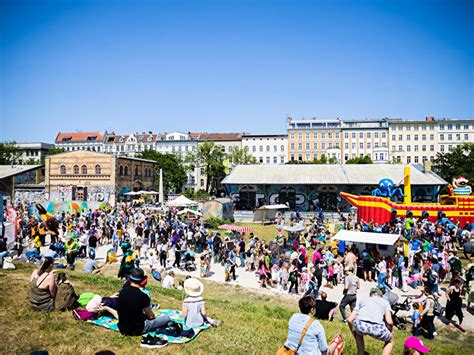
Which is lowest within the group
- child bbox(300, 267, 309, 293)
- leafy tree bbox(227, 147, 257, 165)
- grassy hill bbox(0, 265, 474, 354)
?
child bbox(300, 267, 309, 293)

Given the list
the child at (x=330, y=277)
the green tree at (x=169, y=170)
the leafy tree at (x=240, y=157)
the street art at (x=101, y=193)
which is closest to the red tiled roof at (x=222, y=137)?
the leafy tree at (x=240, y=157)

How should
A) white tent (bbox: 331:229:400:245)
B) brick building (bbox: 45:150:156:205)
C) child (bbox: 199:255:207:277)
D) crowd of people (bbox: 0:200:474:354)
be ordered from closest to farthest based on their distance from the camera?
crowd of people (bbox: 0:200:474:354) → child (bbox: 199:255:207:277) → white tent (bbox: 331:229:400:245) → brick building (bbox: 45:150:156:205)

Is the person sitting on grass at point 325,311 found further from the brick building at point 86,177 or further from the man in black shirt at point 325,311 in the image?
the brick building at point 86,177

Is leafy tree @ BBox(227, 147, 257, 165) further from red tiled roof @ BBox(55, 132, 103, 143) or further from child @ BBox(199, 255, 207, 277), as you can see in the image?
child @ BBox(199, 255, 207, 277)

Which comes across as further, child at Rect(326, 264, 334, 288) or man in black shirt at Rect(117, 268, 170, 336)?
child at Rect(326, 264, 334, 288)

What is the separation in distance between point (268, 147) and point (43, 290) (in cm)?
7734

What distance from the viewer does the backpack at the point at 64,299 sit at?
7035 mm

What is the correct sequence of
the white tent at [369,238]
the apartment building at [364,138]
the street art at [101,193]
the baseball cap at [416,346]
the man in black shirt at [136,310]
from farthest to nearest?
the apartment building at [364,138] → the street art at [101,193] → the white tent at [369,238] → the man in black shirt at [136,310] → the baseball cap at [416,346]

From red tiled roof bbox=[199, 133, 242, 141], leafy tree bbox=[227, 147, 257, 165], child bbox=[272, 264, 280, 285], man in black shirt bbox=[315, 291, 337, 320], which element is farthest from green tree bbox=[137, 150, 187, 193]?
man in black shirt bbox=[315, 291, 337, 320]

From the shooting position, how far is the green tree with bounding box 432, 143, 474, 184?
170ft

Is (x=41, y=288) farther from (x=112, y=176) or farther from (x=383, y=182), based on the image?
(x=112, y=176)

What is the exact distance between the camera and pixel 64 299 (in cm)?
708

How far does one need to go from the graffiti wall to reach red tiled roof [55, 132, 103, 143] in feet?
228

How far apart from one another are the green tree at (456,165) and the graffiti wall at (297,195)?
24296 millimetres
